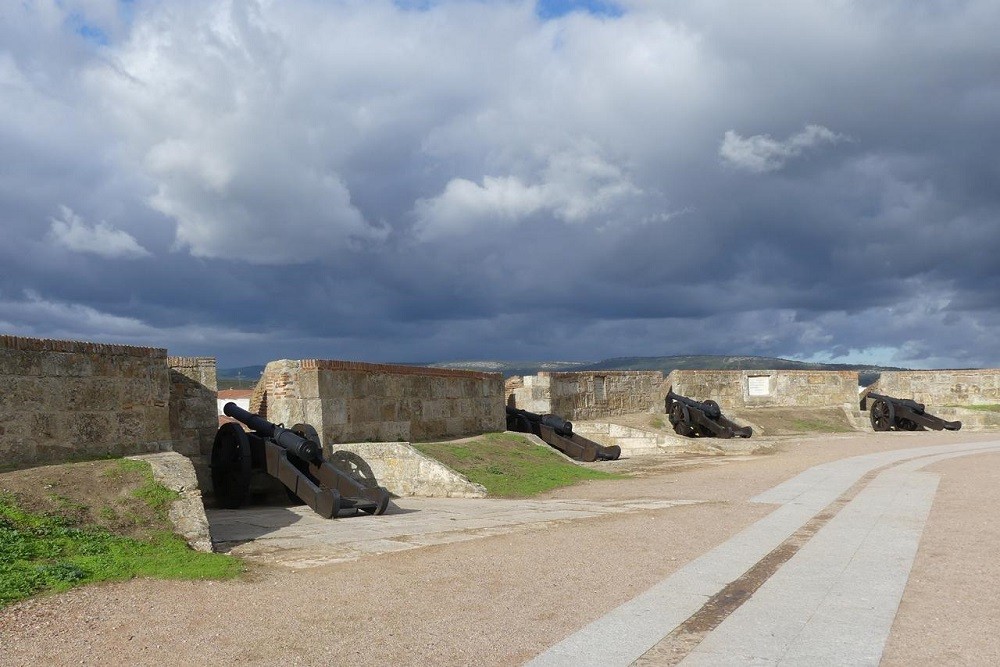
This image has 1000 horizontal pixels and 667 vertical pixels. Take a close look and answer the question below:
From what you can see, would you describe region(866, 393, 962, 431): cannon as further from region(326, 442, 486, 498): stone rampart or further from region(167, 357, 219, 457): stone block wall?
region(167, 357, 219, 457): stone block wall

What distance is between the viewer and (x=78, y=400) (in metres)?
8.88

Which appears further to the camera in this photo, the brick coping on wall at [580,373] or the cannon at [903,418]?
the cannon at [903,418]

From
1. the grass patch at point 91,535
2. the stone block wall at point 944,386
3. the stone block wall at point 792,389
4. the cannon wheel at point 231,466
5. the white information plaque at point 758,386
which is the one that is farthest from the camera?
the stone block wall at point 944,386

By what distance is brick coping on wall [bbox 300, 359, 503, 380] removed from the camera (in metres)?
13.1

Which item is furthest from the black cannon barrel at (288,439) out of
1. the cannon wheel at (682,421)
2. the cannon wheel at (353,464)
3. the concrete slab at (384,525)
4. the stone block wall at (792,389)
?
the stone block wall at (792,389)

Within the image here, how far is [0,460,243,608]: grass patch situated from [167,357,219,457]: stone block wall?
3285 mm

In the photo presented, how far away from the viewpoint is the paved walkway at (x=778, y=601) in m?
4.33

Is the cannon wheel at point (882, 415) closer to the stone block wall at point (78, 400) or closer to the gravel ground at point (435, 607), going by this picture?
the gravel ground at point (435, 607)

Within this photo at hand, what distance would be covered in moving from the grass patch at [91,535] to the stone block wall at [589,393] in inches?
573

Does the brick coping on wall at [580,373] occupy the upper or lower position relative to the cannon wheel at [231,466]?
upper

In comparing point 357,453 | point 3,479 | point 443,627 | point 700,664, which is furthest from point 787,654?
point 357,453

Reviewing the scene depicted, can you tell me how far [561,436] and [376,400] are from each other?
5.30 metres

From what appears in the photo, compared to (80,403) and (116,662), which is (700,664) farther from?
(80,403)

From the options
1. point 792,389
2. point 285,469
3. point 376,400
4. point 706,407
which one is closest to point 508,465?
point 376,400
